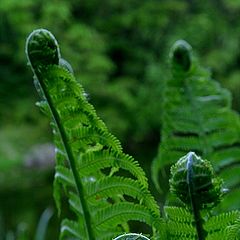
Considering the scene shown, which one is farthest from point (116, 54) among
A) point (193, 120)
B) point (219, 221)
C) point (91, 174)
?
point (219, 221)

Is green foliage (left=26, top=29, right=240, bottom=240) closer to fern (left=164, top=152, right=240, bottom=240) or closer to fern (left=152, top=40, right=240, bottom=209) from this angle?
fern (left=164, top=152, right=240, bottom=240)

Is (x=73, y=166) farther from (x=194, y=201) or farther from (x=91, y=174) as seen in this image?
(x=194, y=201)

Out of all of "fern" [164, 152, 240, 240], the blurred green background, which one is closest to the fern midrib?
"fern" [164, 152, 240, 240]

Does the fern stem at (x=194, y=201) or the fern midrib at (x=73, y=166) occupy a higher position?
the fern midrib at (x=73, y=166)

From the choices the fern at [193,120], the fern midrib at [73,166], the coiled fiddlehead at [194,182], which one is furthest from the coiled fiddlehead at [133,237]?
the fern at [193,120]

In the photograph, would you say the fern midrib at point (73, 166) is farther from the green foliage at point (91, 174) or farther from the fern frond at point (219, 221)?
the fern frond at point (219, 221)

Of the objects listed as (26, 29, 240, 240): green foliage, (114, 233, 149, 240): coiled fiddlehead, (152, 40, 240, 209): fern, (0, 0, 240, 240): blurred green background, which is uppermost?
(0, 0, 240, 240): blurred green background

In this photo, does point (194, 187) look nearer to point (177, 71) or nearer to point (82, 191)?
point (82, 191)
